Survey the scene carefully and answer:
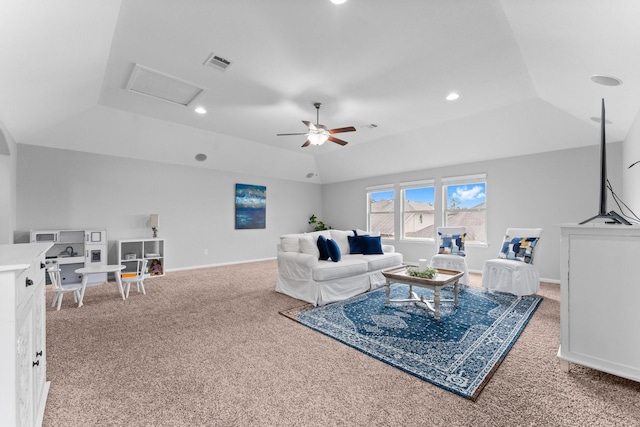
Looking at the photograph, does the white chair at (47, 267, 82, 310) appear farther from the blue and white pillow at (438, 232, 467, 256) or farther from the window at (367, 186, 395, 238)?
the window at (367, 186, 395, 238)

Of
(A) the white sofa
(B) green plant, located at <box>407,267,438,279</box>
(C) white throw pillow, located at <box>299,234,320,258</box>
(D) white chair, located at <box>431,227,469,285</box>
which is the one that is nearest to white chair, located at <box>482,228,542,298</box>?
(D) white chair, located at <box>431,227,469,285</box>

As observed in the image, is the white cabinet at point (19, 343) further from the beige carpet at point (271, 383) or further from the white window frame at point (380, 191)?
the white window frame at point (380, 191)

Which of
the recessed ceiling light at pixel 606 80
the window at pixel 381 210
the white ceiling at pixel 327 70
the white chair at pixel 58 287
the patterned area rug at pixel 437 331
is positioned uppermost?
the white ceiling at pixel 327 70

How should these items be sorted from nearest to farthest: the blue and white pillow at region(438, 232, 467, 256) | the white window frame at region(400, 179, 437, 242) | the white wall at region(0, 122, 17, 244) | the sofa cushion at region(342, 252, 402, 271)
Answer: the white wall at region(0, 122, 17, 244) → the sofa cushion at region(342, 252, 402, 271) → the blue and white pillow at region(438, 232, 467, 256) → the white window frame at region(400, 179, 437, 242)

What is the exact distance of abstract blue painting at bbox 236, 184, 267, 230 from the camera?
7414 mm

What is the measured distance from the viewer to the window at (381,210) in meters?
7.61

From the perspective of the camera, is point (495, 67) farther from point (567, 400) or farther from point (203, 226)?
point (203, 226)

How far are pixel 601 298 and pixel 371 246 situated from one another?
315 centimetres

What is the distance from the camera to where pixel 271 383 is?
6.66 ft

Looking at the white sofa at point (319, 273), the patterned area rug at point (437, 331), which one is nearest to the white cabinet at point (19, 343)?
the patterned area rug at point (437, 331)

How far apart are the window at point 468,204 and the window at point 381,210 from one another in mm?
1426

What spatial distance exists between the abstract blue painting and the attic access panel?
10.9 ft

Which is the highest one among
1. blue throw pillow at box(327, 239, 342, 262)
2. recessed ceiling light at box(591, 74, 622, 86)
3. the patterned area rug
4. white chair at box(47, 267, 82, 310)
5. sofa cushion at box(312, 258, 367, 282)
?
recessed ceiling light at box(591, 74, 622, 86)

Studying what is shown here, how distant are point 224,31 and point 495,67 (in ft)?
9.61
